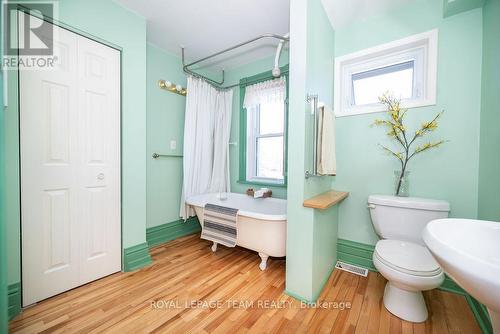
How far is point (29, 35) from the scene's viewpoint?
1309 mm

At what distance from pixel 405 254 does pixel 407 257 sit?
0.04 m

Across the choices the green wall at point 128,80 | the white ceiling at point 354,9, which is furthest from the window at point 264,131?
the green wall at point 128,80

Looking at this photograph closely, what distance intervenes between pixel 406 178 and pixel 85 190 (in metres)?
2.69

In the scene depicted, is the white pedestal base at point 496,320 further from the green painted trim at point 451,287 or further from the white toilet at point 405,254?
the green painted trim at point 451,287

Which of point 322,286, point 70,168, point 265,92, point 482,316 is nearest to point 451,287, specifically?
point 482,316

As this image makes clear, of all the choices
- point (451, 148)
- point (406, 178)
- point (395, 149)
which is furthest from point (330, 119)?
point (451, 148)

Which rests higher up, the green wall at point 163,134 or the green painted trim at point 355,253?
the green wall at point 163,134

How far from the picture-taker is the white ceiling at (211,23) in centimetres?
169

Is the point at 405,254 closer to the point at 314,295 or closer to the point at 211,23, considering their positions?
the point at 314,295

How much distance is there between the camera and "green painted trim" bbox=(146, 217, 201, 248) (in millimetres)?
2285

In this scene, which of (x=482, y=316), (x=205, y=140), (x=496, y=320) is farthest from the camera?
(x=205, y=140)

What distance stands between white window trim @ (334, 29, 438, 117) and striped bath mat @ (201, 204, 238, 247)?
1.52 m

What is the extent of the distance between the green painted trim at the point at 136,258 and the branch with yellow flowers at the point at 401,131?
2.40 metres

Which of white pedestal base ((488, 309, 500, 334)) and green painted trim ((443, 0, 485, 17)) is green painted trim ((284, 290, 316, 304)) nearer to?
white pedestal base ((488, 309, 500, 334))
